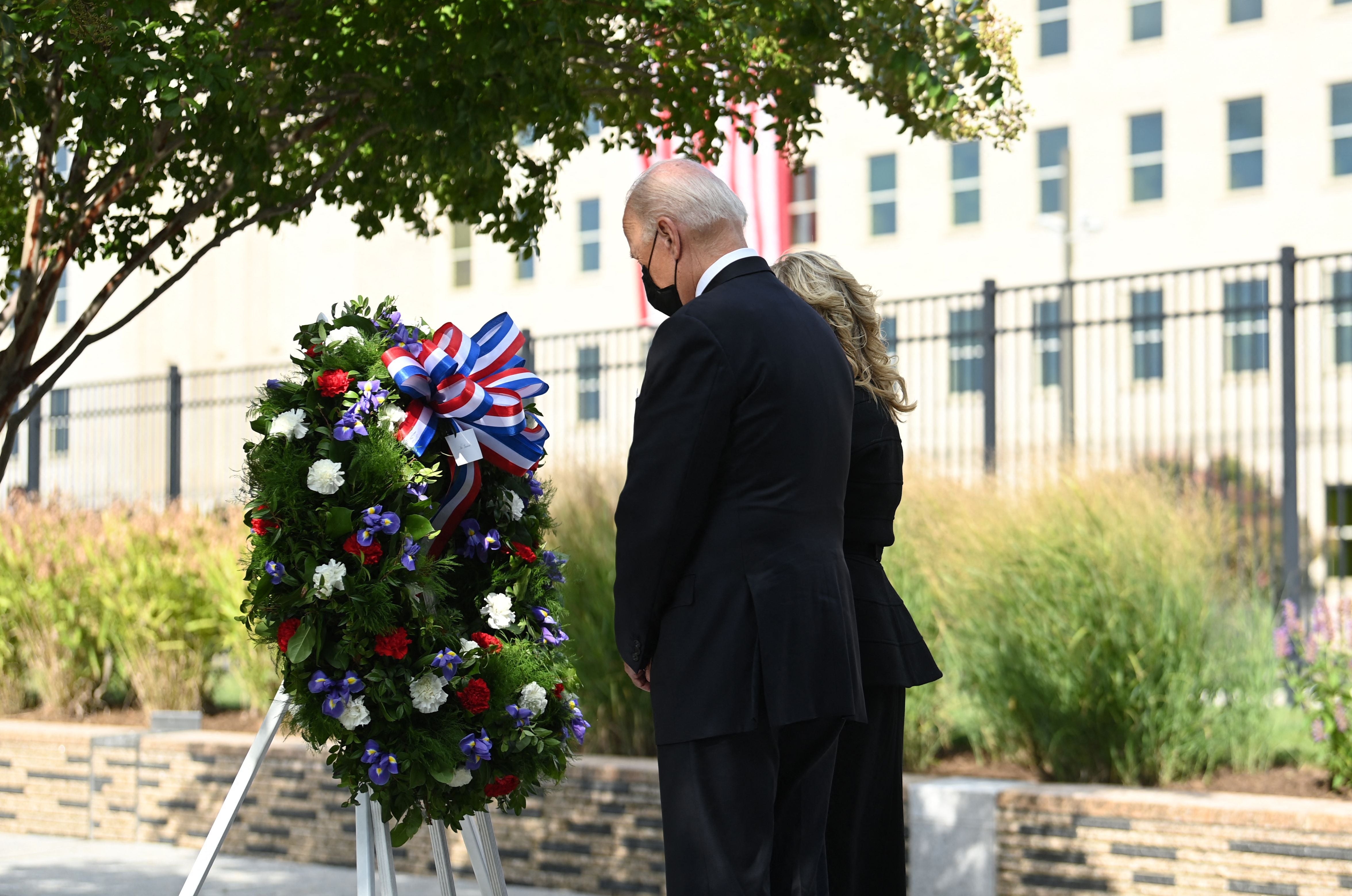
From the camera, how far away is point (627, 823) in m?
6.43

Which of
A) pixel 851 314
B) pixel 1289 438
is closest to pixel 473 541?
pixel 851 314

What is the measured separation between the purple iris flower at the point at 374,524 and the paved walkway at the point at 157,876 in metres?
2.87

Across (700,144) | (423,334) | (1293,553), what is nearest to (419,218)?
(700,144)

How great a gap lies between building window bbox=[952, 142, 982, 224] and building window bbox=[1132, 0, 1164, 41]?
3544mm

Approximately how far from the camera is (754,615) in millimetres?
3189

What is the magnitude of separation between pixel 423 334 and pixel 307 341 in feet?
1.06

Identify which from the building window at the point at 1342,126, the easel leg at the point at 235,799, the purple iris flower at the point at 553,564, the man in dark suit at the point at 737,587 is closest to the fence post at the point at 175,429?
the purple iris flower at the point at 553,564

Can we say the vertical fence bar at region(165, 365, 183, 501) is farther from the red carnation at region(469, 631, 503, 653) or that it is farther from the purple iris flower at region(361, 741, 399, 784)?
the purple iris flower at region(361, 741, 399, 784)

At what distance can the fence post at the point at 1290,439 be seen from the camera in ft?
30.6

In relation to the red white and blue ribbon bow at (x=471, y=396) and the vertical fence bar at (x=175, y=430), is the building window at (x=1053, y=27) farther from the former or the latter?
the red white and blue ribbon bow at (x=471, y=396)

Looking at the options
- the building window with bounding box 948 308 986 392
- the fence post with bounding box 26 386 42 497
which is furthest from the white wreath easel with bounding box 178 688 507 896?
the building window with bounding box 948 308 986 392

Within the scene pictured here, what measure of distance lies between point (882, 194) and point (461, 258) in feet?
39.0

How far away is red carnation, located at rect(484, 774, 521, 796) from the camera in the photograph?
412cm

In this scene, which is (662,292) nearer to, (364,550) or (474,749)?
(364,550)
